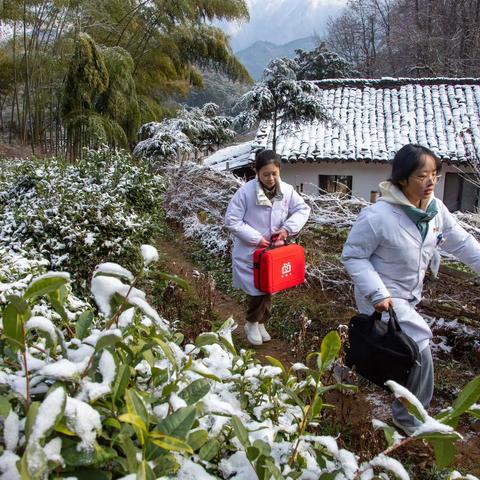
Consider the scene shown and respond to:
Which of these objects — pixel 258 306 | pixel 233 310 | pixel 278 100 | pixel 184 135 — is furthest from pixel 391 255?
pixel 184 135

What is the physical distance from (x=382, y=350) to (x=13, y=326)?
5.92 ft

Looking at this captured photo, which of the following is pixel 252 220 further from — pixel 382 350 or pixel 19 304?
pixel 19 304

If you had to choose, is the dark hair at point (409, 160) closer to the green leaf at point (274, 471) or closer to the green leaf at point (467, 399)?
the green leaf at point (467, 399)

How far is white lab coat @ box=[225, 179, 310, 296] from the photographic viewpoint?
368cm

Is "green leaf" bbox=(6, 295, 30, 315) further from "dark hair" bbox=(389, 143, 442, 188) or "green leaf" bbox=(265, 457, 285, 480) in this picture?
"dark hair" bbox=(389, 143, 442, 188)

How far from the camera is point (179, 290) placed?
4664 mm

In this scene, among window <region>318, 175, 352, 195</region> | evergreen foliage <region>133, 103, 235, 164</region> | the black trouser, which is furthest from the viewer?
window <region>318, 175, 352, 195</region>

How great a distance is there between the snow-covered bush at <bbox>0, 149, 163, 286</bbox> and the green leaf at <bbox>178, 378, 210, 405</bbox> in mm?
2882

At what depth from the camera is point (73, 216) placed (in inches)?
155

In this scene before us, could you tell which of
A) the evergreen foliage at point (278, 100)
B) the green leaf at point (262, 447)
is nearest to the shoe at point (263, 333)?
the green leaf at point (262, 447)

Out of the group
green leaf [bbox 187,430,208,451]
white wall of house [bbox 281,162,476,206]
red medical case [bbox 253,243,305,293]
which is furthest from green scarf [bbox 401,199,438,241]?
white wall of house [bbox 281,162,476,206]

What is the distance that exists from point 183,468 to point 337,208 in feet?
17.2

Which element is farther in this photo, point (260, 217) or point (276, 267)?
point (260, 217)

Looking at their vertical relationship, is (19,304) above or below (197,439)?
→ above
